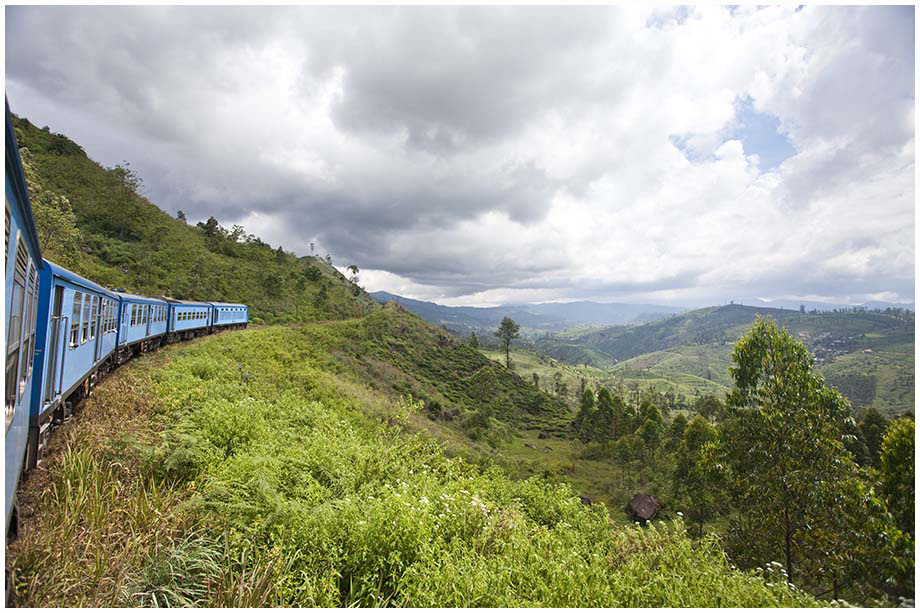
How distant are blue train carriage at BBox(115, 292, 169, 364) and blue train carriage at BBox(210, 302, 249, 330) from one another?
8443 mm

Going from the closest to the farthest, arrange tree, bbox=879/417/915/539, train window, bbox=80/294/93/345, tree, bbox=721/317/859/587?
tree, bbox=879/417/915/539 < train window, bbox=80/294/93/345 < tree, bbox=721/317/859/587

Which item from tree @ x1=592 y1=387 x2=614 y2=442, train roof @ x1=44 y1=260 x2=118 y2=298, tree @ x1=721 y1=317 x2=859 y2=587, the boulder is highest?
train roof @ x1=44 y1=260 x2=118 y2=298

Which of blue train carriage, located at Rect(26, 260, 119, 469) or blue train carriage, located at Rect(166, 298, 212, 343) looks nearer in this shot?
blue train carriage, located at Rect(26, 260, 119, 469)

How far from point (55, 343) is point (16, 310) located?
323 centimetres

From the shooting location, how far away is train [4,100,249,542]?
3584 mm

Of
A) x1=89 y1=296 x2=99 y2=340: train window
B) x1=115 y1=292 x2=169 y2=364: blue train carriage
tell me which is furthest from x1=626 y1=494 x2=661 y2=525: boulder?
x1=89 y1=296 x2=99 y2=340: train window

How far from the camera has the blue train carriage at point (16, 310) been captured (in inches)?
131

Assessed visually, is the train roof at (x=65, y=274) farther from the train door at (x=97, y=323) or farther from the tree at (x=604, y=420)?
the tree at (x=604, y=420)

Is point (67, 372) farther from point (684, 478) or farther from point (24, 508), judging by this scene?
point (684, 478)

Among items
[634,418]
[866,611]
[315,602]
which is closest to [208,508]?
[315,602]

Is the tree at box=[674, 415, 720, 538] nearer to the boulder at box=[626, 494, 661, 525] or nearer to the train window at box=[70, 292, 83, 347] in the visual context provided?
the boulder at box=[626, 494, 661, 525]

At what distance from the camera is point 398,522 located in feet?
17.7

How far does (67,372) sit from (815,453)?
15.7m

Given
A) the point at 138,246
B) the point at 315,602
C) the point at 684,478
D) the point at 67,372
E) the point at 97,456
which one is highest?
the point at 138,246
